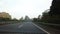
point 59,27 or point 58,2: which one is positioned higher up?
point 58,2

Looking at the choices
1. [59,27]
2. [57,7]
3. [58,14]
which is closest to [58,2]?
[57,7]

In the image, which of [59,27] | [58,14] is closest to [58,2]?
[58,14]

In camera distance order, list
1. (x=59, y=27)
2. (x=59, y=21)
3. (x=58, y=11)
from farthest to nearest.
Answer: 1. (x=58, y=11)
2. (x=59, y=21)
3. (x=59, y=27)

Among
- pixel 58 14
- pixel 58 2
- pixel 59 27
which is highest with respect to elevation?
pixel 58 2

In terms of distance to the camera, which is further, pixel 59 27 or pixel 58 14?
pixel 58 14

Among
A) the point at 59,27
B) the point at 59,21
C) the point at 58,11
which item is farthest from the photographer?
the point at 58,11

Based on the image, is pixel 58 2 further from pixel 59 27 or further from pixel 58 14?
pixel 59 27

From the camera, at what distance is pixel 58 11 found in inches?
1820

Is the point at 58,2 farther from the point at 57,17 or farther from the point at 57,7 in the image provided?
the point at 57,17

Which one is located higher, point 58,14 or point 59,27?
point 58,14

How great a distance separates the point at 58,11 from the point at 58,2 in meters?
2.95

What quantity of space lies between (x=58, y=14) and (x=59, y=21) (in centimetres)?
293

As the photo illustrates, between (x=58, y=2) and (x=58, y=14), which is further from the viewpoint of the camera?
(x=58, y=2)

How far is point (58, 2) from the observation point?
47969 millimetres
